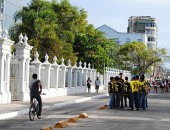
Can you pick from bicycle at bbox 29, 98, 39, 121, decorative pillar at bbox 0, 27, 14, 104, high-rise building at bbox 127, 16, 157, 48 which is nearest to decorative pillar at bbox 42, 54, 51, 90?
decorative pillar at bbox 0, 27, 14, 104

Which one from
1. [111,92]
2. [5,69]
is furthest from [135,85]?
[5,69]

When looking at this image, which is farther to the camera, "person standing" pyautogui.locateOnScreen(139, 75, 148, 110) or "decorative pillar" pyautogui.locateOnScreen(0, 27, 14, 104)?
"decorative pillar" pyautogui.locateOnScreen(0, 27, 14, 104)

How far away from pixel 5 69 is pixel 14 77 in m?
2.24

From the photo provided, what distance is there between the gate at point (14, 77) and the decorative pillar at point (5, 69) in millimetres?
1535

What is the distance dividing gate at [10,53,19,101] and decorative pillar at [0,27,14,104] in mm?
1535

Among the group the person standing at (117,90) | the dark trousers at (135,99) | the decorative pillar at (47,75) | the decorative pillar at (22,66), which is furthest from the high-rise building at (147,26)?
the person standing at (117,90)

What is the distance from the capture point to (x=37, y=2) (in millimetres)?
66188

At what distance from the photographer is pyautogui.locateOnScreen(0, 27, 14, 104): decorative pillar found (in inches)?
1027

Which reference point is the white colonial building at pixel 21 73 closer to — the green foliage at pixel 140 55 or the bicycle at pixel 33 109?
the bicycle at pixel 33 109

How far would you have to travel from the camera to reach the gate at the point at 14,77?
94.7ft

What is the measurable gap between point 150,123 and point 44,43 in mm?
36498

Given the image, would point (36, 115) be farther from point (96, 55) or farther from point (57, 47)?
point (96, 55)

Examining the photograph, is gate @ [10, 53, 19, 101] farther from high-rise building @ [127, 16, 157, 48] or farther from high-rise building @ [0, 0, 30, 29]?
high-rise building @ [127, 16, 157, 48]

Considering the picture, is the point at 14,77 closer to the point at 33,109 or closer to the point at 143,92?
the point at 143,92
